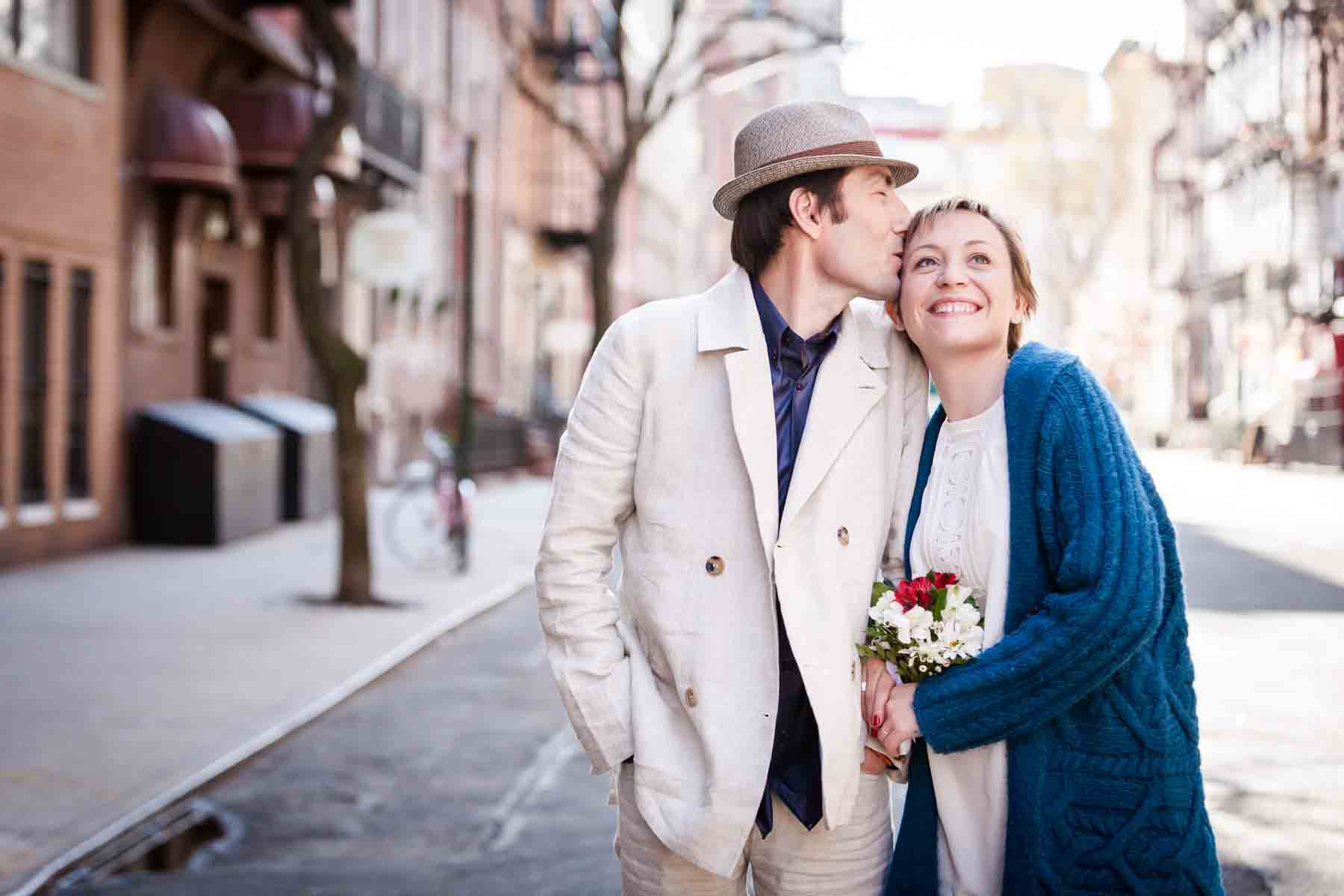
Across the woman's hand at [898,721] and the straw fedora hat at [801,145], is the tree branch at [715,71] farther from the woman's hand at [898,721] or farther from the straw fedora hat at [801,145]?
the woman's hand at [898,721]

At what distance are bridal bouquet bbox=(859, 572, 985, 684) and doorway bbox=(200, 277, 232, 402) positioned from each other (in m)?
20.3

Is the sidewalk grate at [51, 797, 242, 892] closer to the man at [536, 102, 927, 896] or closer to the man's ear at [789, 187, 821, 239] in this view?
the man at [536, 102, 927, 896]

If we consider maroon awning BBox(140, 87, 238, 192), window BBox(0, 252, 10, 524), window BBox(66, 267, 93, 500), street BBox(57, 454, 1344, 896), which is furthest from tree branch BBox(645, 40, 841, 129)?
street BBox(57, 454, 1344, 896)

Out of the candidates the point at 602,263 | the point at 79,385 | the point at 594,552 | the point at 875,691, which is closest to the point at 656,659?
the point at 594,552

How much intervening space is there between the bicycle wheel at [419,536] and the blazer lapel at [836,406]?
550 inches

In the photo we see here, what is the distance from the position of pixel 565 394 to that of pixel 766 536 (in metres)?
47.9

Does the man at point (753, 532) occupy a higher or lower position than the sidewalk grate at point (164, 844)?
higher

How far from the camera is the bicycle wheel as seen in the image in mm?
17359

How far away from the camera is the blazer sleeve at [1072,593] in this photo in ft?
9.12

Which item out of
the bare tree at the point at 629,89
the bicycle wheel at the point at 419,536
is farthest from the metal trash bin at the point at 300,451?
the bare tree at the point at 629,89

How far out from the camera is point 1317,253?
40.8 meters

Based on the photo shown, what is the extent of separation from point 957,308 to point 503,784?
4621 mm

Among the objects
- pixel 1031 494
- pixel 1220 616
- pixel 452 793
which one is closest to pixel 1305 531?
pixel 1220 616

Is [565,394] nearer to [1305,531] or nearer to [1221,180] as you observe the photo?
[1221,180]
